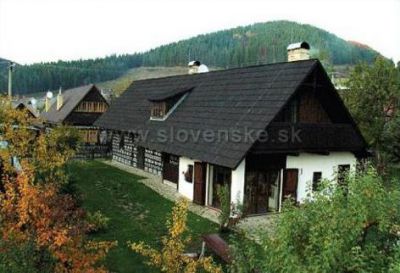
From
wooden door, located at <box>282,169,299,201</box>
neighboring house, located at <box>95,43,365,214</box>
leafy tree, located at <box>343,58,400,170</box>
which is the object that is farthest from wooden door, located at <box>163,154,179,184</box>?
leafy tree, located at <box>343,58,400,170</box>

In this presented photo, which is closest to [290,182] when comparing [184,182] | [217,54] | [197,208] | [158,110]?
[197,208]

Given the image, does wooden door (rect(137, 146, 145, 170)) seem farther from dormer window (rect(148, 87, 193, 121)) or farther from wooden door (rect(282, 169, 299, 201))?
wooden door (rect(282, 169, 299, 201))

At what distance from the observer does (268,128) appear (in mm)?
17016

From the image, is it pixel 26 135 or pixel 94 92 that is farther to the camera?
pixel 94 92

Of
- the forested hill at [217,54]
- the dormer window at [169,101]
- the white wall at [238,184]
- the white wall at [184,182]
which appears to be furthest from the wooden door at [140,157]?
the forested hill at [217,54]

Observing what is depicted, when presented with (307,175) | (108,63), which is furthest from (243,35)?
(307,175)

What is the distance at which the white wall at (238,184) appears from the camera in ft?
55.1

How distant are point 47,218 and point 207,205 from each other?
37.7 feet

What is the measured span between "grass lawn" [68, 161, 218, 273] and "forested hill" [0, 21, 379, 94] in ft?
286

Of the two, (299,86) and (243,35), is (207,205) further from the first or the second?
(243,35)

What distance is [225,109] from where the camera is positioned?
19922 millimetres

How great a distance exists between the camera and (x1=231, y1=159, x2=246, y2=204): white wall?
55.1ft

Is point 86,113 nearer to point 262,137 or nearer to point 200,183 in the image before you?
point 200,183

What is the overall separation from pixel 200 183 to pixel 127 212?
3.62m
